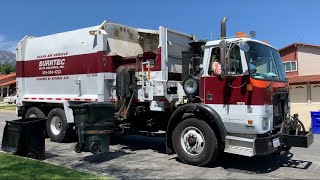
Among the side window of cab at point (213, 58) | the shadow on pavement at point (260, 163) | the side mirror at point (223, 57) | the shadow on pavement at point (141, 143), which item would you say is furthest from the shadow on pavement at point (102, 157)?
the side mirror at point (223, 57)

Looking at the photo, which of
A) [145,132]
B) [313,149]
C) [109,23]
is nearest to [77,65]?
[109,23]

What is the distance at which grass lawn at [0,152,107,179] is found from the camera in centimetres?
697

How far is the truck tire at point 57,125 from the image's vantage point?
1189cm

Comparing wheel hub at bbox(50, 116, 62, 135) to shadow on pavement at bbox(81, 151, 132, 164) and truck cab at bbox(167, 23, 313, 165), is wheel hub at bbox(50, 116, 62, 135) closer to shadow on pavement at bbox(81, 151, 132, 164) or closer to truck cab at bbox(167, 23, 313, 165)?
shadow on pavement at bbox(81, 151, 132, 164)

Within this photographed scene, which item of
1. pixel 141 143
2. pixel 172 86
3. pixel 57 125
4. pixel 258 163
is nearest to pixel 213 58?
pixel 172 86

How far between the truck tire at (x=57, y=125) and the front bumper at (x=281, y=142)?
625cm

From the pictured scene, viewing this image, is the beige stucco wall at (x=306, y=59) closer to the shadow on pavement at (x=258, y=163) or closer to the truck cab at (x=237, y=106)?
the shadow on pavement at (x=258, y=163)

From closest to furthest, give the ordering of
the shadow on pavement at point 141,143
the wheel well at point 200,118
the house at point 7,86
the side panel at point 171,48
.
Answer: the wheel well at point 200,118 < the side panel at point 171,48 < the shadow on pavement at point 141,143 < the house at point 7,86

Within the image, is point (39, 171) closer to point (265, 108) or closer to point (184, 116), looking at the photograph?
point (184, 116)

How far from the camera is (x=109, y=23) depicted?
428 inches

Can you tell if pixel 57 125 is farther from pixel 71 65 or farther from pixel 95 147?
pixel 95 147

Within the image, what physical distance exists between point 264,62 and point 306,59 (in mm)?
29978

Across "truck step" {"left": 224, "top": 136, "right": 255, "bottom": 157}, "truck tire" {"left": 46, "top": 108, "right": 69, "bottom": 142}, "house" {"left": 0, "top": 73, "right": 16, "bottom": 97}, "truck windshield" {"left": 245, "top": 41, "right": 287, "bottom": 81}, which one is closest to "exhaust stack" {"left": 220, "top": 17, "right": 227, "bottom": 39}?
"truck windshield" {"left": 245, "top": 41, "right": 287, "bottom": 81}

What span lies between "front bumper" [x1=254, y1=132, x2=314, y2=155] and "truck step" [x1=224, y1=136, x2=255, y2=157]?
0.13 metres
